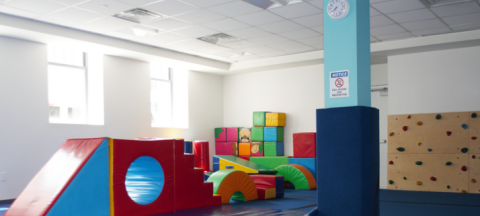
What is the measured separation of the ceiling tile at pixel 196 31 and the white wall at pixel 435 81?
4431mm

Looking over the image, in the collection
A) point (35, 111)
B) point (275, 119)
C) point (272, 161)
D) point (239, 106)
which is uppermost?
point (239, 106)

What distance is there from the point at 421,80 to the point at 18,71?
862cm

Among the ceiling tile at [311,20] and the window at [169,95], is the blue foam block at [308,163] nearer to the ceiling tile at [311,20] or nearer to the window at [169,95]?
the ceiling tile at [311,20]

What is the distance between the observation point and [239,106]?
12.4 m

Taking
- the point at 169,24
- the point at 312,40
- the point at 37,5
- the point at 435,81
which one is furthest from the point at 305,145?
the point at 37,5

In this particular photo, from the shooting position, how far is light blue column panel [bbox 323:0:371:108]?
4262 millimetres

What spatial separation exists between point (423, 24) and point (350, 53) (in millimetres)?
4426

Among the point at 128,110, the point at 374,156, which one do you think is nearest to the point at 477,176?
the point at 374,156

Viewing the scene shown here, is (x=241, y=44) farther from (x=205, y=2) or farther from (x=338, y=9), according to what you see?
(x=338, y=9)

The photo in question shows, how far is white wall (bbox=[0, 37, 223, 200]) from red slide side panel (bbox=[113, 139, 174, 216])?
385 cm

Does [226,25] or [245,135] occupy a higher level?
[226,25]

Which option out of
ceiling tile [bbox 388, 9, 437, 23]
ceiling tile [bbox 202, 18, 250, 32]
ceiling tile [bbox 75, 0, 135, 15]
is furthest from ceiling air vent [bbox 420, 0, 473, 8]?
ceiling tile [bbox 75, 0, 135, 15]

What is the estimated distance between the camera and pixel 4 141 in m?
7.63

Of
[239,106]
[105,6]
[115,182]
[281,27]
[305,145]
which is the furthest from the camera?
[239,106]
